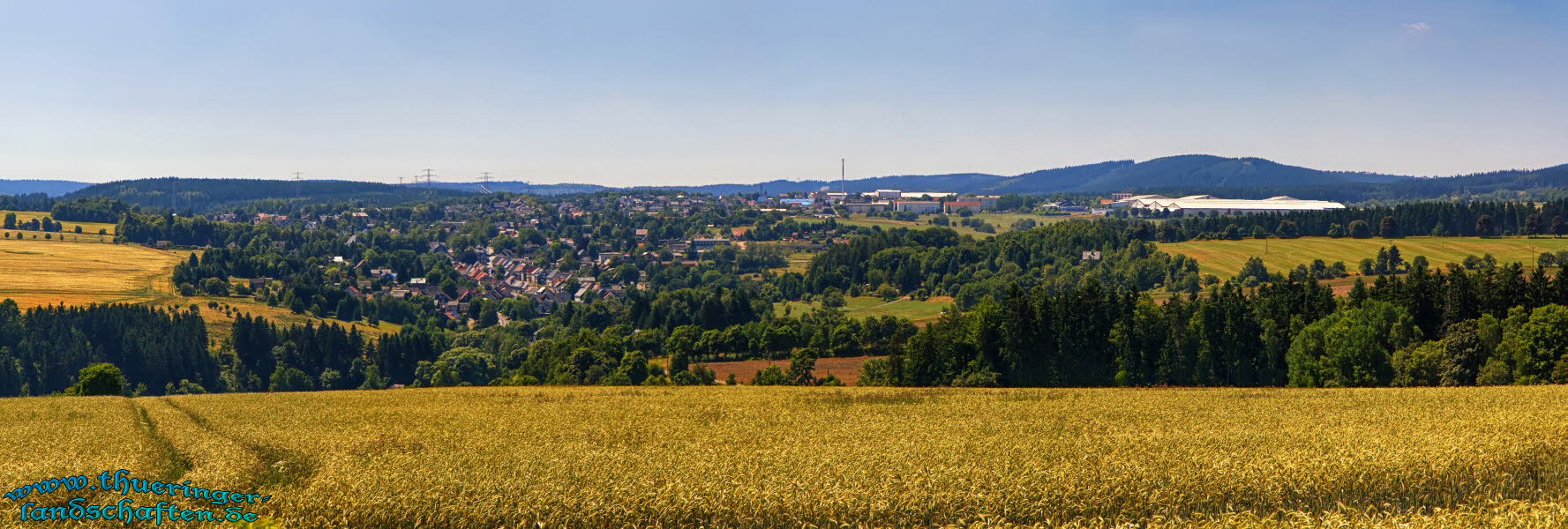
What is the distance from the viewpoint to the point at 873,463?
1207 inches

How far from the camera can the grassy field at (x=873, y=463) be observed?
24906 millimetres

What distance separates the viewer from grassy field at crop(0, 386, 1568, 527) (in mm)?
24906

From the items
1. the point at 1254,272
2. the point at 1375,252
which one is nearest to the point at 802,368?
the point at 1254,272

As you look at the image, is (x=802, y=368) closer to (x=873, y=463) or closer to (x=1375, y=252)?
(x=873, y=463)

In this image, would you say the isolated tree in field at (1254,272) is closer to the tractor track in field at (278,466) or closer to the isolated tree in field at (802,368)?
the isolated tree in field at (802,368)

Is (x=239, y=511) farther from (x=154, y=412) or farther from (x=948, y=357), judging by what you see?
(x=948, y=357)

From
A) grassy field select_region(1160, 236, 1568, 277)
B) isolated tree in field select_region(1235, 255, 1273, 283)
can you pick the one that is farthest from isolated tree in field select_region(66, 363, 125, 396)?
grassy field select_region(1160, 236, 1568, 277)

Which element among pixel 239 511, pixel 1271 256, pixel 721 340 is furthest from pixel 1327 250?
pixel 239 511

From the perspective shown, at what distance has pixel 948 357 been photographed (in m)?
91.5

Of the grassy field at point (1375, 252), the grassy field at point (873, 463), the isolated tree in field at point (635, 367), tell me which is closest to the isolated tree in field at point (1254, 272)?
the grassy field at point (1375, 252)

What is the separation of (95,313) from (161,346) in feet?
72.0

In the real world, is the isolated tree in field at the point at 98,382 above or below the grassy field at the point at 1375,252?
below

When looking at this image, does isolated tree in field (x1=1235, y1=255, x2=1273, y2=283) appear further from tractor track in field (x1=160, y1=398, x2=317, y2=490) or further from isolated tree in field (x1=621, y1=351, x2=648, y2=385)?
tractor track in field (x1=160, y1=398, x2=317, y2=490)

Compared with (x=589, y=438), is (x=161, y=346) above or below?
below
